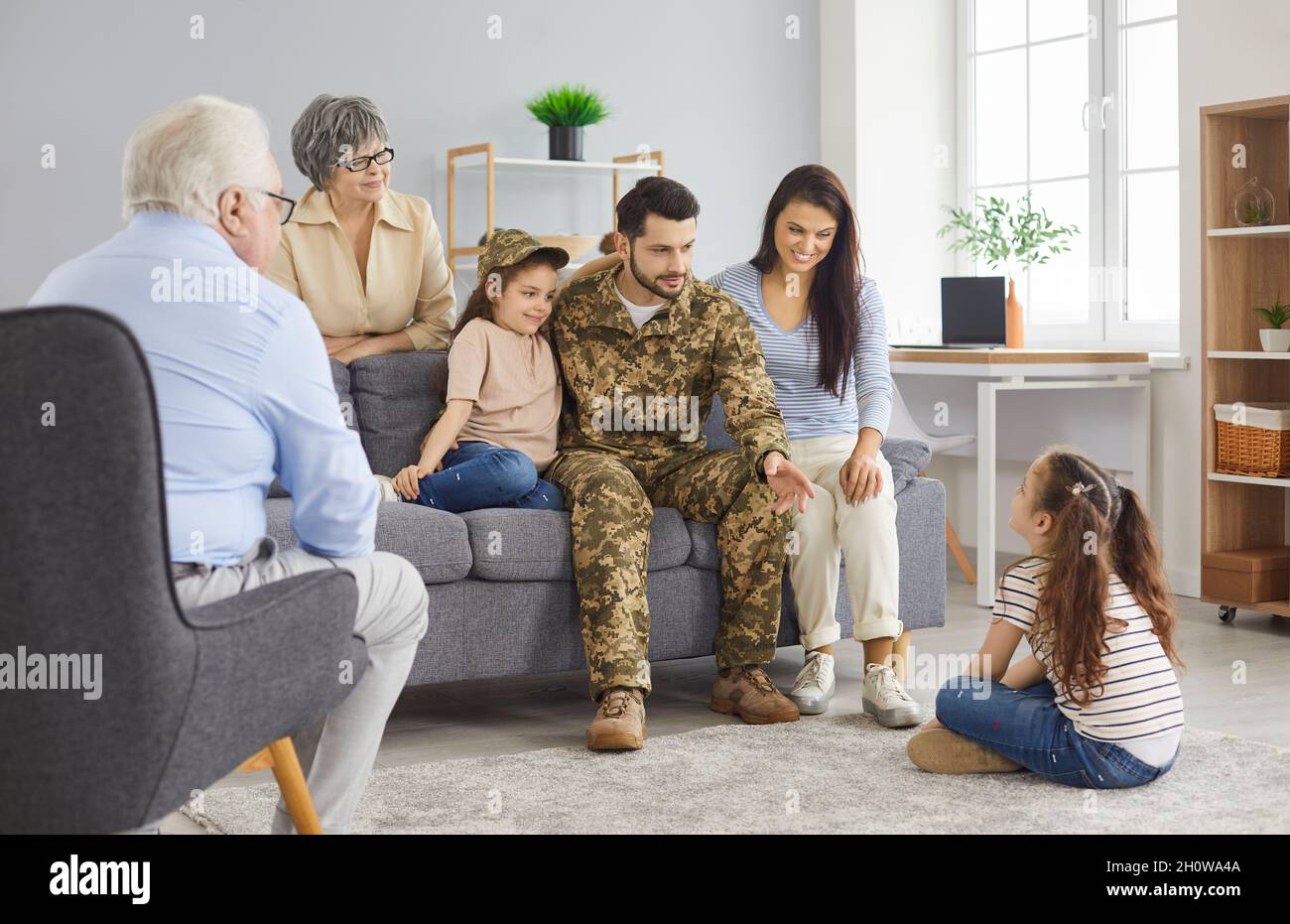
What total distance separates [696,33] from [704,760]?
3.63 meters

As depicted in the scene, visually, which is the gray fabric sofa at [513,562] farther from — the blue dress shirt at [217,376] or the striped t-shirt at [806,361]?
the blue dress shirt at [217,376]

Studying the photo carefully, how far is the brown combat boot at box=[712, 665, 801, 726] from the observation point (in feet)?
9.29

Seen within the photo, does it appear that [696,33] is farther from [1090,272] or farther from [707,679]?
[707,679]

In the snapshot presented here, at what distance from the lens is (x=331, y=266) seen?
3170 millimetres

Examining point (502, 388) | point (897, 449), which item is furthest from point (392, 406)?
point (897, 449)

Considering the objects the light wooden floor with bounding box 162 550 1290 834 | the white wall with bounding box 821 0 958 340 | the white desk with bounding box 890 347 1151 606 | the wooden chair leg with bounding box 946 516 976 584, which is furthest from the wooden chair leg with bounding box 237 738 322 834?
the white wall with bounding box 821 0 958 340

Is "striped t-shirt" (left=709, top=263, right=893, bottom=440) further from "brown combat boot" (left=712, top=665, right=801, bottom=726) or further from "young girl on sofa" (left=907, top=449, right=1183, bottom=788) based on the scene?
"young girl on sofa" (left=907, top=449, right=1183, bottom=788)

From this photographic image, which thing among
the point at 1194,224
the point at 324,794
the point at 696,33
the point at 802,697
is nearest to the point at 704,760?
the point at 802,697

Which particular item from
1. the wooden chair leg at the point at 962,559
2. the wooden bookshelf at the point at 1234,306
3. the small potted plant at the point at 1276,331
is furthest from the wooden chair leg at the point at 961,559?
the small potted plant at the point at 1276,331

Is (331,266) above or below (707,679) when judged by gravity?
above

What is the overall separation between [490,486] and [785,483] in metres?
0.59

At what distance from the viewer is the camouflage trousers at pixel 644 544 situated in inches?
107
